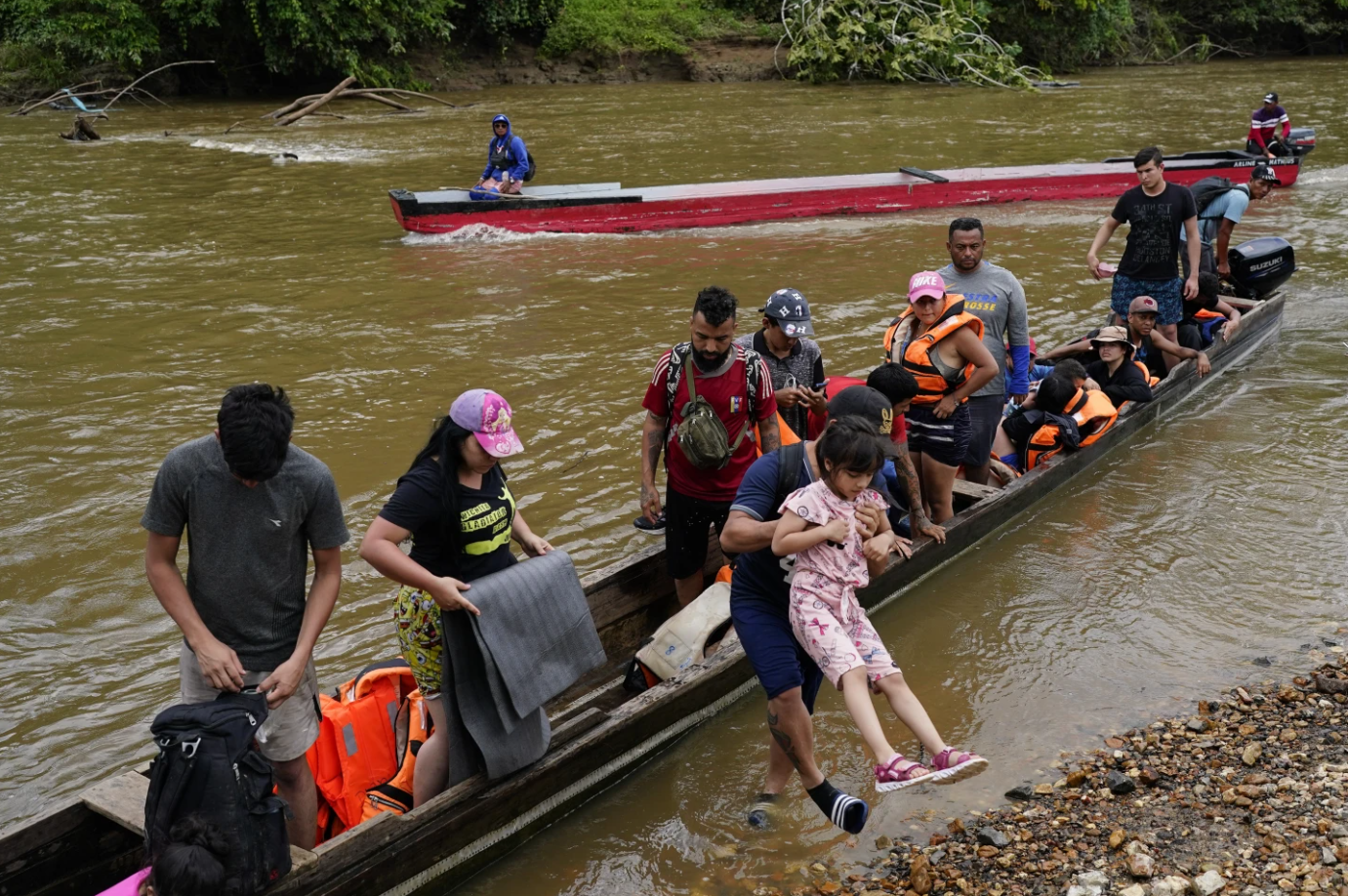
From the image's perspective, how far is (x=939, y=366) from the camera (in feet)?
20.2

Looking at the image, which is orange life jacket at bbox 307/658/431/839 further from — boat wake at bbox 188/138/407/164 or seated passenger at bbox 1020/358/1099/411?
boat wake at bbox 188/138/407/164

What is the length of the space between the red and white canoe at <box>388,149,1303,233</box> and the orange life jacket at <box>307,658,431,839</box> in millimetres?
10539

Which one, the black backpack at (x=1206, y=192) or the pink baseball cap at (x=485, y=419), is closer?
the pink baseball cap at (x=485, y=419)

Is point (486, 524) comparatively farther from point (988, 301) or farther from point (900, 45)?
point (900, 45)

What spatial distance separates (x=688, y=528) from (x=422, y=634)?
5.82 feet

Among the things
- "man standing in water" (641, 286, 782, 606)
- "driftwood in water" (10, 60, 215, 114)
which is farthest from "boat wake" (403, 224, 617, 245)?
"driftwood in water" (10, 60, 215, 114)

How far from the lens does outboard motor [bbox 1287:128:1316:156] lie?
17.4m

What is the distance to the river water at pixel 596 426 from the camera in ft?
17.8

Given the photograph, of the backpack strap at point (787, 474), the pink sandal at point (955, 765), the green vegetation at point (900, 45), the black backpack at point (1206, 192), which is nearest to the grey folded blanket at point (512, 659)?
the backpack strap at point (787, 474)

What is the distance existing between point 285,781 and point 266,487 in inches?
43.9

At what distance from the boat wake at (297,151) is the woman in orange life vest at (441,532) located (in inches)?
684

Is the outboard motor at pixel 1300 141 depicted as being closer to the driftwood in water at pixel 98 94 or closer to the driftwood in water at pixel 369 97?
the driftwood in water at pixel 369 97

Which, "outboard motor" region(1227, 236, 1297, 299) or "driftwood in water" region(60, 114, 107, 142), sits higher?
"driftwood in water" region(60, 114, 107, 142)

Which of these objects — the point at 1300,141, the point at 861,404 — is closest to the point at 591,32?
the point at 1300,141
